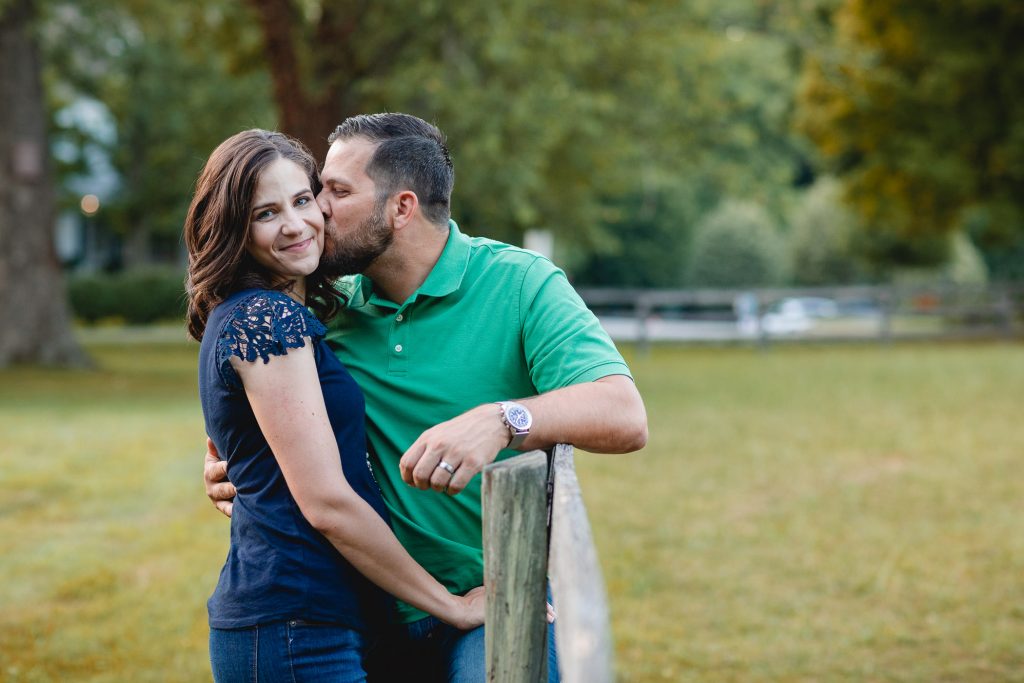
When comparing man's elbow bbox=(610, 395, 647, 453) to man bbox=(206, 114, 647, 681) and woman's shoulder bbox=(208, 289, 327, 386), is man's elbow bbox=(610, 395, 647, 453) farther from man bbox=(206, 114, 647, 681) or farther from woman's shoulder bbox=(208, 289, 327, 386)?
woman's shoulder bbox=(208, 289, 327, 386)

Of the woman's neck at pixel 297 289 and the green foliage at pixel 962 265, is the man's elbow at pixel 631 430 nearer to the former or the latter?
the woman's neck at pixel 297 289

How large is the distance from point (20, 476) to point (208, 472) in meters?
7.61

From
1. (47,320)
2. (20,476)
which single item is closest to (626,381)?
(20,476)

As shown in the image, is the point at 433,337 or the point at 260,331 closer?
the point at 260,331

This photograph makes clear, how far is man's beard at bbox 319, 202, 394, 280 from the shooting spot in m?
2.99

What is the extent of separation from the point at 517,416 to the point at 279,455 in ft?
1.63

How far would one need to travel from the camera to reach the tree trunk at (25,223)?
765 inches

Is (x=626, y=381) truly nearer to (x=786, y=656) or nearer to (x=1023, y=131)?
(x=786, y=656)

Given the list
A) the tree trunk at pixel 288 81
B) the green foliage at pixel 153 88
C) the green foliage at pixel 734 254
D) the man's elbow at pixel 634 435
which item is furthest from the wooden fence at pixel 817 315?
the man's elbow at pixel 634 435

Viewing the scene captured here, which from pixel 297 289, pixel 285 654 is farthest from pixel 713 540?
pixel 285 654

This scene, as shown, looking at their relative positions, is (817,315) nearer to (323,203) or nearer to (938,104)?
(938,104)

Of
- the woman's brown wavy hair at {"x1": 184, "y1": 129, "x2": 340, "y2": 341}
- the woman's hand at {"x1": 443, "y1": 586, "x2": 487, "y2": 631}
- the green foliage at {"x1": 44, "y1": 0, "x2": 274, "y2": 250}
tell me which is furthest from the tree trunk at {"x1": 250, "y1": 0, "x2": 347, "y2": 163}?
the woman's hand at {"x1": 443, "y1": 586, "x2": 487, "y2": 631}

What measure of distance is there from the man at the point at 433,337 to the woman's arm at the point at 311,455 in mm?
267

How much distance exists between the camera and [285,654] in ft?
8.39
